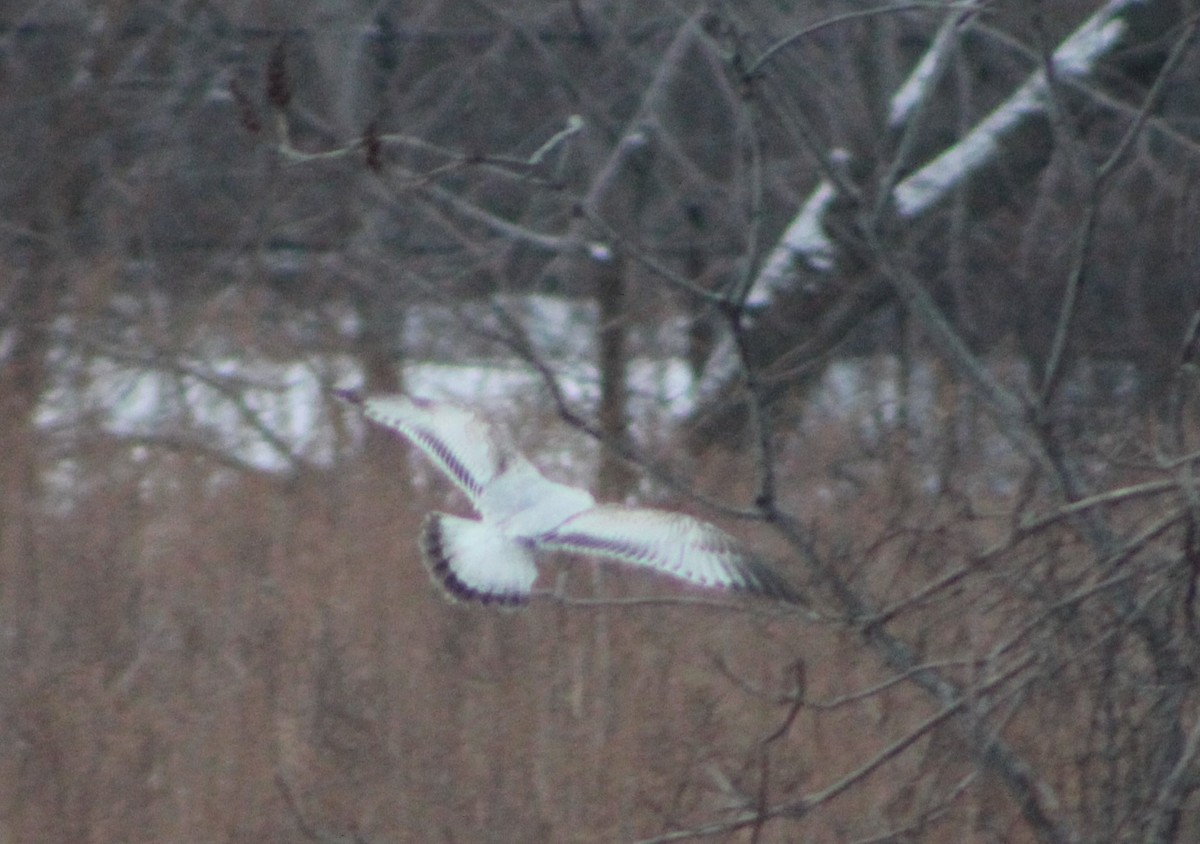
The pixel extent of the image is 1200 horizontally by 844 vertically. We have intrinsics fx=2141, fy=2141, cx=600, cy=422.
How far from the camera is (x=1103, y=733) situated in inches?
149

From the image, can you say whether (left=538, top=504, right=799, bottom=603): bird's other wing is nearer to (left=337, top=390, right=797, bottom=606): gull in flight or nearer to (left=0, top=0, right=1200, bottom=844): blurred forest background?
(left=337, top=390, right=797, bottom=606): gull in flight

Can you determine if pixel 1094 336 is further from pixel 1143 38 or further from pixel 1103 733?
pixel 1103 733

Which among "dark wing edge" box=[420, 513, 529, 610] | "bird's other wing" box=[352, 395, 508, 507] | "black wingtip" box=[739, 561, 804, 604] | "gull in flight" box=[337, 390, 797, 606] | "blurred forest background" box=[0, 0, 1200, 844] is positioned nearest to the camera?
"blurred forest background" box=[0, 0, 1200, 844]

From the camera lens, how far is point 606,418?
24.8 ft

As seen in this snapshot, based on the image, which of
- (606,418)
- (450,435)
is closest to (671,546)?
(450,435)

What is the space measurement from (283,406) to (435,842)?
143 inches

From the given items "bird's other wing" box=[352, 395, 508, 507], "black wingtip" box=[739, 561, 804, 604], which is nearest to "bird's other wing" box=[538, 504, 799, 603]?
"black wingtip" box=[739, 561, 804, 604]

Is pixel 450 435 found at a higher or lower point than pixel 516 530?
higher

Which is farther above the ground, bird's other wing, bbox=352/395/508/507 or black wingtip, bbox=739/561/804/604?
bird's other wing, bbox=352/395/508/507

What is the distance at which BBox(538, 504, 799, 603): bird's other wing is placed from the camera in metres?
4.00

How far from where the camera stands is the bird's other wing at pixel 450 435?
4.88 metres

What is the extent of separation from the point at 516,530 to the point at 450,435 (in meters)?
0.56

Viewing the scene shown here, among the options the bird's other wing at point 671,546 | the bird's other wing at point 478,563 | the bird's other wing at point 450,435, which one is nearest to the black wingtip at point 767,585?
the bird's other wing at point 671,546

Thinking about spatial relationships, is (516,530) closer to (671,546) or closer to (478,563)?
(478,563)
